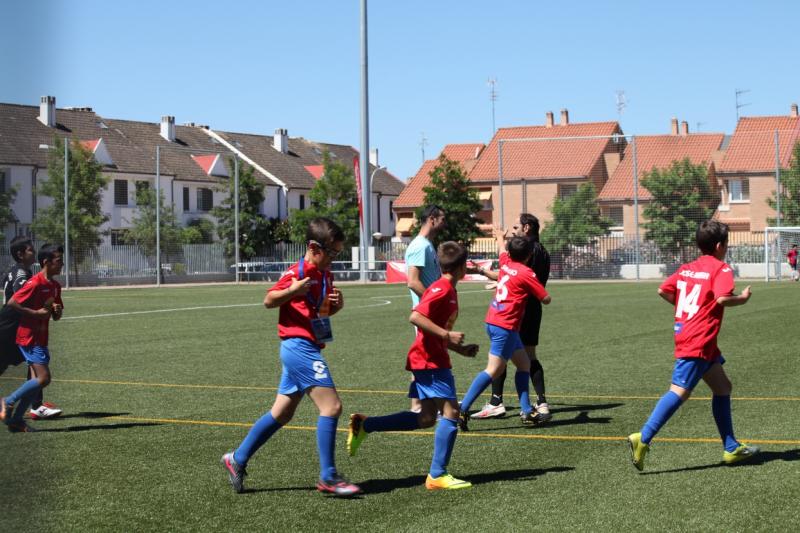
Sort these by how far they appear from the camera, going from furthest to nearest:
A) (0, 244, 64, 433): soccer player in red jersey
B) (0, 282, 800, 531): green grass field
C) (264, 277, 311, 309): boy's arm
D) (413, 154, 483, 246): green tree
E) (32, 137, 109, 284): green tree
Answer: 1. (413, 154, 483, 246): green tree
2. (32, 137, 109, 284): green tree
3. (0, 244, 64, 433): soccer player in red jersey
4. (264, 277, 311, 309): boy's arm
5. (0, 282, 800, 531): green grass field

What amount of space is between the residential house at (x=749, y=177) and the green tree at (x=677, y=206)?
4166mm

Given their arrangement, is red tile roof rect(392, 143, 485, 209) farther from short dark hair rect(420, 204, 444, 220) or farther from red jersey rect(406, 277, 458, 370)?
red jersey rect(406, 277, 458, 370)

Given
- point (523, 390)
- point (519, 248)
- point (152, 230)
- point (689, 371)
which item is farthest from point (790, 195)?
point (689, 371)

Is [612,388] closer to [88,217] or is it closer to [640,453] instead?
[640,453]

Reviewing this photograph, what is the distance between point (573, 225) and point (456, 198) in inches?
392

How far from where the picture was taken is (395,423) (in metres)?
6.62

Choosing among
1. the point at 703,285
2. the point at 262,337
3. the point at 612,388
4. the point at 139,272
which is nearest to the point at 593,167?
the point at 139,272

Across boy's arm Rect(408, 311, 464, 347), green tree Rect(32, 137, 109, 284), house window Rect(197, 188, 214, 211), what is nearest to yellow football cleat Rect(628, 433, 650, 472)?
boy's arm Rect(408, 311, 464, 347)

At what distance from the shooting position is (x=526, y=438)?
8188 mm

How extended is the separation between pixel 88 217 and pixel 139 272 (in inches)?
175

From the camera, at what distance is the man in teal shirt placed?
340 inches

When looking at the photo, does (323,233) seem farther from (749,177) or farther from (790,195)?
(749,177)

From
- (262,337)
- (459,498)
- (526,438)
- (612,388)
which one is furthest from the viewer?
(262,337)

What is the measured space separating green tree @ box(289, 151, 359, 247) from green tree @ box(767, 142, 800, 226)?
2954 centimetres
